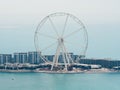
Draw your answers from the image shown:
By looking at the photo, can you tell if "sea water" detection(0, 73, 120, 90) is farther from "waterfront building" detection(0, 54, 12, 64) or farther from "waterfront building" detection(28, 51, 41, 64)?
"waterfront building" detection(0, 54, 12, 64)

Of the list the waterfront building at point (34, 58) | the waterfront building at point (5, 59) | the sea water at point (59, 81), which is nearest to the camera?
the sea water at point (59, 81)

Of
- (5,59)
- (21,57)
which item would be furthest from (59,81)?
(5,59)

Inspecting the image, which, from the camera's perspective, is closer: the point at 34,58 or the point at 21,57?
the point at 34,58

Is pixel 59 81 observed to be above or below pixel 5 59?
below

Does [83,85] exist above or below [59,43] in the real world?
below

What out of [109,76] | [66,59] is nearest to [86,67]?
[66,59]

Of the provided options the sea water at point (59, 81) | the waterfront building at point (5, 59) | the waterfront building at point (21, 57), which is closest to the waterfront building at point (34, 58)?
the waterfront building at point (21, 57)

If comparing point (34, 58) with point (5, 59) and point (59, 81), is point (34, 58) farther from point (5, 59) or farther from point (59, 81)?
point (59, 81)

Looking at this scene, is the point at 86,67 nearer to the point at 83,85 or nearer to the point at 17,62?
the point at 17,62

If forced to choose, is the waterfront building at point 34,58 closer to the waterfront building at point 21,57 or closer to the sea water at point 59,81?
the waterfront building at point 21,57
